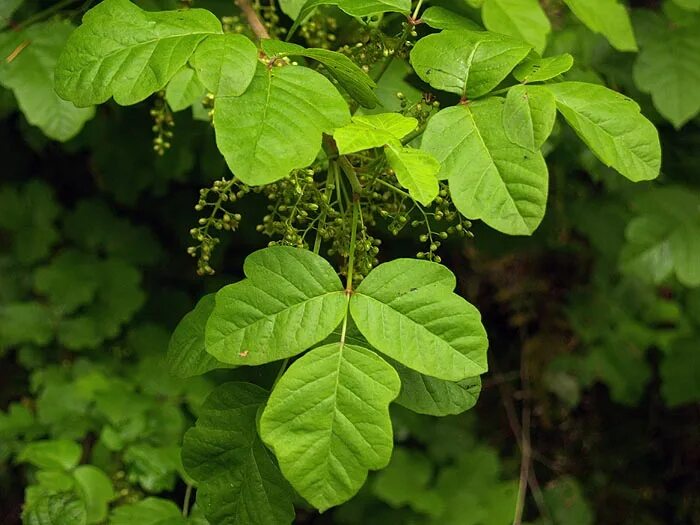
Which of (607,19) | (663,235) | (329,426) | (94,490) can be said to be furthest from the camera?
(663,235)

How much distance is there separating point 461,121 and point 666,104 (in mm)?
1033

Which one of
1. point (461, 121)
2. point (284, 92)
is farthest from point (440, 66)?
point (284, 92)

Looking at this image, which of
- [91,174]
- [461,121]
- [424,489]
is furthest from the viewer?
[91,174]

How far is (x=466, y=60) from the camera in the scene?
3.33 ft

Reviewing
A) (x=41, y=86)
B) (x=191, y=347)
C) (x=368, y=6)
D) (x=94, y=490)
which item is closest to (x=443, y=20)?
(x=368, y=6)

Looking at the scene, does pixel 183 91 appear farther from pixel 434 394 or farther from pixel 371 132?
pixel 434 394

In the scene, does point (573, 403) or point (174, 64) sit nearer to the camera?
point (174, 64)

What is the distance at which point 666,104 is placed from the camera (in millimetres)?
1789

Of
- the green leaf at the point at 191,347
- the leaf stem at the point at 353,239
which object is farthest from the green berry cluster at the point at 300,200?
the green leaf at the point at 191,347

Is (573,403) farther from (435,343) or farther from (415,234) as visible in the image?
(435,343)

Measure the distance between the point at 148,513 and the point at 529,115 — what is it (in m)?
0.93

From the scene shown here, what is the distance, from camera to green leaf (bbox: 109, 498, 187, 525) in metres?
1.33

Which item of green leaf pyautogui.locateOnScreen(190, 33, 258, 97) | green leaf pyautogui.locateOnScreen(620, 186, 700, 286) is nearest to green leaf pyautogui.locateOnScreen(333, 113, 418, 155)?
green leaf pyautogui.locateOnScreen(190, 33, 258, 97)

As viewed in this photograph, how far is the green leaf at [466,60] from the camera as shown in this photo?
3.26 feet
